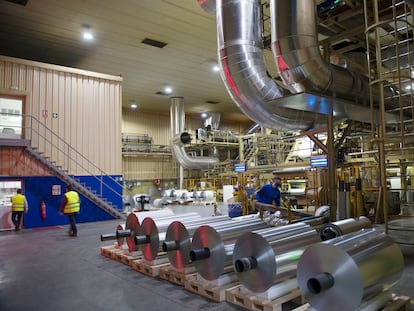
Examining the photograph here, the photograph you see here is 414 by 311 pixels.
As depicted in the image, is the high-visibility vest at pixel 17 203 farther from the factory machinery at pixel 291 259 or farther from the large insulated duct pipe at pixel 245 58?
the large insulated duct pipe at pixel 245 58

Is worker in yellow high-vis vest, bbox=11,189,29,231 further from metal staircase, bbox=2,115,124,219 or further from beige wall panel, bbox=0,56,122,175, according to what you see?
beige wall panel, bbox=0,56,122,175

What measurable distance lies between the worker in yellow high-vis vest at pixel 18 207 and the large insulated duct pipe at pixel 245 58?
825 cm

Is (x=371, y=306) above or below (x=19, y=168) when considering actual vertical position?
below

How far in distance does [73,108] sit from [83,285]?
952 centimetres

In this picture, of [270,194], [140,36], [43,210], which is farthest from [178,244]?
[140,36]

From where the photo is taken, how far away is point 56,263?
20.3 ft

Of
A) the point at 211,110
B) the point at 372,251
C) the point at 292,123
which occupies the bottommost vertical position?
the point at 372,251

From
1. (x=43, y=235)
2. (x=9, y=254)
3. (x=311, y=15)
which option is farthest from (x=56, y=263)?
(x=311, y=15)

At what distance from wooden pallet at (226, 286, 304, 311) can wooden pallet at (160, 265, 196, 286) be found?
886 mm

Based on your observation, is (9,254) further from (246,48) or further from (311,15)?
(311,15)

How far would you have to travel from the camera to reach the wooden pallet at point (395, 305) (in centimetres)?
324

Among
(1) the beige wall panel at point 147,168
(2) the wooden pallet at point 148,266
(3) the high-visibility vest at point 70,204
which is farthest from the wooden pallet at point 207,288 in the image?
(1) the beige wall panel at point 147,168

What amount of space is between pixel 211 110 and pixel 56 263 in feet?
60.5

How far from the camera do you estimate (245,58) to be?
21.3ft
